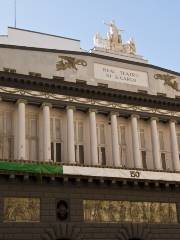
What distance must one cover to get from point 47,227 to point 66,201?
224 centimetres

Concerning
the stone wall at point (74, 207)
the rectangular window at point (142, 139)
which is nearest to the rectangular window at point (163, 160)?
the rectangular window at point (142, 139)

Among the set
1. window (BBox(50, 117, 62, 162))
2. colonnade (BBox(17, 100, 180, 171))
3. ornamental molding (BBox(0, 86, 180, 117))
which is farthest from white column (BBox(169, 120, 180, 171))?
window (BBox(50, 117, 62, 162))

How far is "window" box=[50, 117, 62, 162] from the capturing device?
3372 centimetres

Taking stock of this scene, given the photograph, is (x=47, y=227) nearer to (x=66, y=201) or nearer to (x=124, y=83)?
(x=66, y=201)

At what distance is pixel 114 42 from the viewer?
136 ft

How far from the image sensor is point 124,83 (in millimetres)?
38156

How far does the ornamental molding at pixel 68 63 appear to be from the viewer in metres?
→ 35.7

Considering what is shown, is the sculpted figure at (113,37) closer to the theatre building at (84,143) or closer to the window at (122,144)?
the theatre building at (84,143)

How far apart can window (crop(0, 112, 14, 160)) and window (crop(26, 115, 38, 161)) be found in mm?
1190

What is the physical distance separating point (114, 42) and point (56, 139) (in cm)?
1208

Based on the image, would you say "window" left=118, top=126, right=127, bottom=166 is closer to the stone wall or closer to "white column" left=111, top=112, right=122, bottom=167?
"white column" left=111, top=112, right=122, bottom=167

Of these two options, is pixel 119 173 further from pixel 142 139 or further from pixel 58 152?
pixel 142 139

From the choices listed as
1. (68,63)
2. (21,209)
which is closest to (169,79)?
(68,63)

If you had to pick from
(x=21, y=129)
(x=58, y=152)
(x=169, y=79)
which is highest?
(x=169, y=79)
